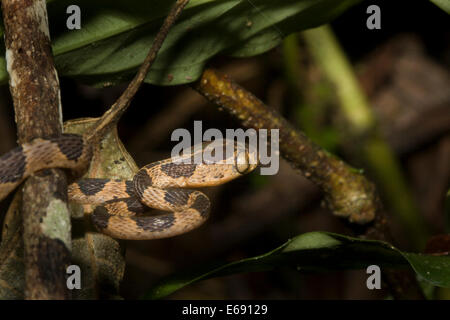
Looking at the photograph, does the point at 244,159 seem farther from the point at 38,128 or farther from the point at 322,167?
the point at 38,128

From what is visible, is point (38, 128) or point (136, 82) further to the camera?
point (136, 82)

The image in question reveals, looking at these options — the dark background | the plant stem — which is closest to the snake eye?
the plant stem

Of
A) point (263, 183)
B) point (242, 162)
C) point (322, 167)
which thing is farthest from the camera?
point (263, 183)

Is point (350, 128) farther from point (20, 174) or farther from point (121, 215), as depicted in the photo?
point (20, 174)

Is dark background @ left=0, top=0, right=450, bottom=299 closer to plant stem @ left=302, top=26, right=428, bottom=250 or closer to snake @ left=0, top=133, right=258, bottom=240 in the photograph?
plant stem @ left=302, top=26, right=428, bottom=250

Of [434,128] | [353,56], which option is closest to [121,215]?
[434,128]

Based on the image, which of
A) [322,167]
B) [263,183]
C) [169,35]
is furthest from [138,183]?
[263,183]
